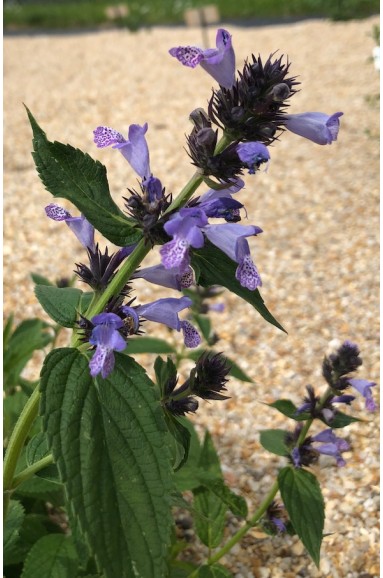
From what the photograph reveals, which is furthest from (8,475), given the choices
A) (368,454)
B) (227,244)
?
(368,454)

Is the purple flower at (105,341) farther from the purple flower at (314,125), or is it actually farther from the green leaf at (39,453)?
the purple flower at (314,125)

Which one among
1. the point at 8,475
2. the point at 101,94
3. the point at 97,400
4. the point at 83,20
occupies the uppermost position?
the point at 83,20

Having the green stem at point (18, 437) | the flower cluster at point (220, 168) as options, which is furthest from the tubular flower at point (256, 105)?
the green stem at point (18, 437)

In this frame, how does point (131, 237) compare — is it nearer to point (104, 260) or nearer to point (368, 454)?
point (104, 260)

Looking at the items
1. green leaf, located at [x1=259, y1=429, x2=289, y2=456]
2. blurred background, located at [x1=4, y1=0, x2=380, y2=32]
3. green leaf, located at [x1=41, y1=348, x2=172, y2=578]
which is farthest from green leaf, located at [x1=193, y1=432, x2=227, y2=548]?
blurred background, located at [x1=4, y1=0, x2=380, y2=32]

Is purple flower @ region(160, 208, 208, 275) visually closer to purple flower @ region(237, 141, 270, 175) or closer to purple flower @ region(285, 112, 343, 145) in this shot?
A: purple flower @ region(237, 141, 270, 175)

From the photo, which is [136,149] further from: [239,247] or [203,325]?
[203,325]
